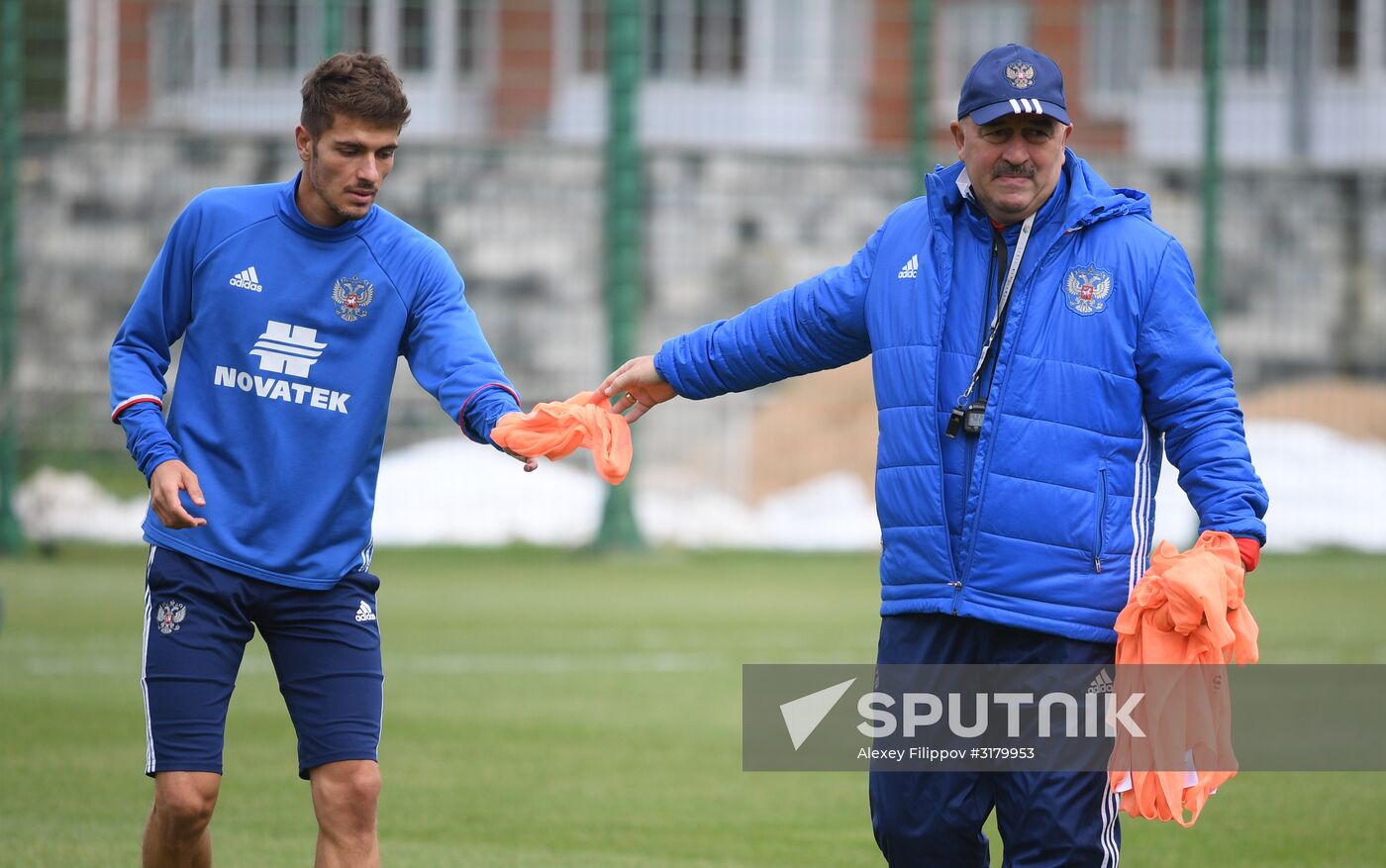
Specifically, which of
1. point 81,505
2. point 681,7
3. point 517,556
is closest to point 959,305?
point 517,556

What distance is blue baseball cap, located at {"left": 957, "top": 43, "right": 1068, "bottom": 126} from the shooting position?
15.6 ft

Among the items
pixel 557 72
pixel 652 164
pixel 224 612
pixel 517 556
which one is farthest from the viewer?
pixel 557 72

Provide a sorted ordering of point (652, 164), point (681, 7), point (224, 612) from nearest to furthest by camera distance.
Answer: point (224, 612)
point (652, 164)
point (681, 7)

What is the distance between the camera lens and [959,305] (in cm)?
492

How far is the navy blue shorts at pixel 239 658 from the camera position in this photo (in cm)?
506

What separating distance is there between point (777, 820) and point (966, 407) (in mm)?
3036

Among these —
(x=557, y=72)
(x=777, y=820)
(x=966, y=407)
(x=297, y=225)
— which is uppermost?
(x=557, y=72)

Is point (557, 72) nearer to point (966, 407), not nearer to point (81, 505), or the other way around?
point (81, 505)

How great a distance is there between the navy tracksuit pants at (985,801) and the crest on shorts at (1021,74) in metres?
1.34

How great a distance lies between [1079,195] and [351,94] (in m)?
1.92

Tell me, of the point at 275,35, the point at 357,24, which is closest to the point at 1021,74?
the point at 275,35

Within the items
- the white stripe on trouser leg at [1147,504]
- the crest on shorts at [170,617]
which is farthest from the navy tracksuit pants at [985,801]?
the crest on shorts at [170,617]

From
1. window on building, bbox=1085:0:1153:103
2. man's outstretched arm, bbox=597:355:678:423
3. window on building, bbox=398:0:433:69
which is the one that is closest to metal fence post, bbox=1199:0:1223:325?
window on building, bbox=1085:0:1153:103

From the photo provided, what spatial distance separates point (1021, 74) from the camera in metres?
4.79
